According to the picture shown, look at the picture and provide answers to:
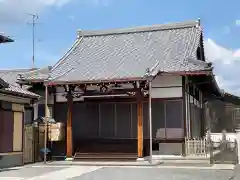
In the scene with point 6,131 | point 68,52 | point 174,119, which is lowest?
point 6,131

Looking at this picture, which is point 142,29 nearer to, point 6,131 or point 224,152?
point 224,152

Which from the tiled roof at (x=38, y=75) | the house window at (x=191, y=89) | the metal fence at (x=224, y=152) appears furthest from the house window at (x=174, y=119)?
the tiled roof at (x=38, y=75)

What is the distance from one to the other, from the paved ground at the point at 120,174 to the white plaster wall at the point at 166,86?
534 centimetres

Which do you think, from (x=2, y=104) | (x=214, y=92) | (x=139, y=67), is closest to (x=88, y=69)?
(x=139, y=67)

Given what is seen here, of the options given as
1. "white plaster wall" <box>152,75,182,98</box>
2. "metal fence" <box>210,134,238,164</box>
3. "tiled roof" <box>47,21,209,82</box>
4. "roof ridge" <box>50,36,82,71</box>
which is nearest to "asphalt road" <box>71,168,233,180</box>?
"metal fence" <box>210,134,238,164</box>

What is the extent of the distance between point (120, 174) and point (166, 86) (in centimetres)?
757

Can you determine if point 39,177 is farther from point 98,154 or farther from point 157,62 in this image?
point 157,62

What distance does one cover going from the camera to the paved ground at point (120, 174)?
13.7 meters

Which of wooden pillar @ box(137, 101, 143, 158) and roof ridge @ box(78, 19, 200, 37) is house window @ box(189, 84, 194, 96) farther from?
wooden pillar @ box(137, 101, 143, 158)

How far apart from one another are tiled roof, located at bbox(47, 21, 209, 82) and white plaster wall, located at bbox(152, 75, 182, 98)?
0.64 meters

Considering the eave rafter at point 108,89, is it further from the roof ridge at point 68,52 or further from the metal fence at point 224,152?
the metal fence at point 224,152

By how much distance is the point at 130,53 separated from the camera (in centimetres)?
2366

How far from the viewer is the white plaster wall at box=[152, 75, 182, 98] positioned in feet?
68.8

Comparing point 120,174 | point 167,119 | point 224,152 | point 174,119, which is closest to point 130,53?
point 167,119
